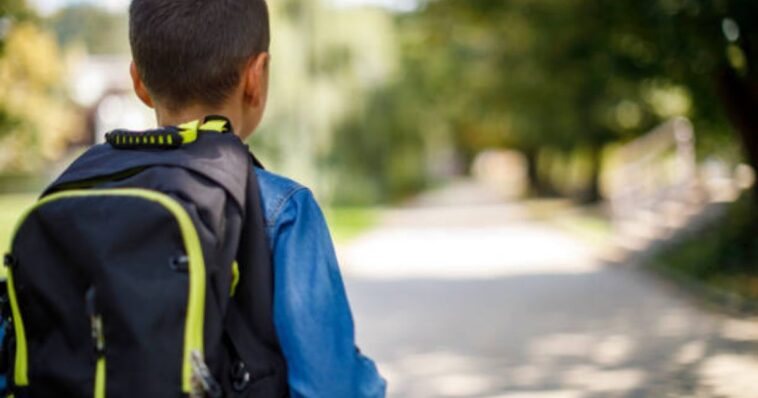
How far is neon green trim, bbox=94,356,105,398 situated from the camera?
1.51 meters

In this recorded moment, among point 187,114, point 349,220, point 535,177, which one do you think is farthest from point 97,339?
point 535,177

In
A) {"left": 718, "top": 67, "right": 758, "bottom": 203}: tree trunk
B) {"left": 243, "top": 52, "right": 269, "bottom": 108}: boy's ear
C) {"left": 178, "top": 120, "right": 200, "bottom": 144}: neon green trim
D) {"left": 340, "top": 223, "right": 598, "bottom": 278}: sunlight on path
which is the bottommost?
{"left": 178, "top": 120, "right": 200, "bottom": 144}: neon green trim

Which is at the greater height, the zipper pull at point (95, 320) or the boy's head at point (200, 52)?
the boy's head at point (200, 52)

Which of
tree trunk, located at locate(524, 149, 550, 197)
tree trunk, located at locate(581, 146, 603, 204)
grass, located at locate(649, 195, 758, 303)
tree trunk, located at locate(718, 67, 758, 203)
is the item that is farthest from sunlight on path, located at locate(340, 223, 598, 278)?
tree trunk, located at locate(524, 149, 550, 197)

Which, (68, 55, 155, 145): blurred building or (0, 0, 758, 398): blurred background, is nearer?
(0, 0, 758, 398): blurred background

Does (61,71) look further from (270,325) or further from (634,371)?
(270,325)

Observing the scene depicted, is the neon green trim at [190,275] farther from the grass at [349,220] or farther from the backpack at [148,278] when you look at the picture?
the grass at [349,220]

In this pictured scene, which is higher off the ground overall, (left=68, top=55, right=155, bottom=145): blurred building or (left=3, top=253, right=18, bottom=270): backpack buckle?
(left=68, top=55, right=155, bottom=145): blurred building

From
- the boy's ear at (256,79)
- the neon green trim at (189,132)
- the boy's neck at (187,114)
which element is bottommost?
the neon green trim at (189,132)

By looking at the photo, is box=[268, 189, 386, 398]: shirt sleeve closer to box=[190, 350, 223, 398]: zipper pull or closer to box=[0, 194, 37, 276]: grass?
box=[190, 350, 223, 398]: zipper pull

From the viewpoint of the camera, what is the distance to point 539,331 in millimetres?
7996

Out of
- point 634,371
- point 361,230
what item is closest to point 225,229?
point 634,371

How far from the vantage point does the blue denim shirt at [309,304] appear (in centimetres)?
157

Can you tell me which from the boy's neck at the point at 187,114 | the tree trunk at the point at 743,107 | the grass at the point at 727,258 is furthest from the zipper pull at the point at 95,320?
the tree trunk at the point at 743,107
